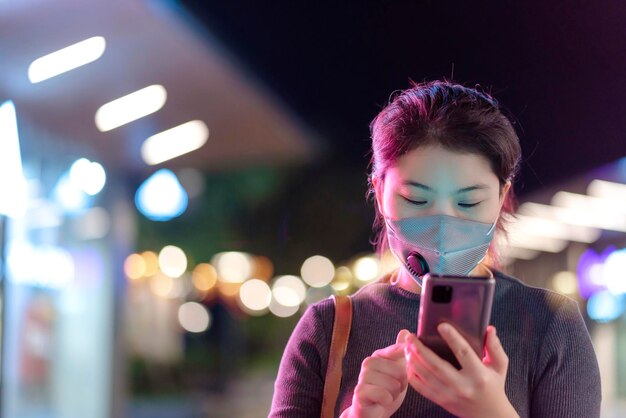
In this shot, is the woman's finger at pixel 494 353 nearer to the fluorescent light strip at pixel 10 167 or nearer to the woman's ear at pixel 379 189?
the woman's ear at pixel 379 189

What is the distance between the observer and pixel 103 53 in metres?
6.29

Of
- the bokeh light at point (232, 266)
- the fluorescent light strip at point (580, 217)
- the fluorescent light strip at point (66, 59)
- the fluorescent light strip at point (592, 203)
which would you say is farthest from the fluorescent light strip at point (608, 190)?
the bokeh light at point (232, 266)

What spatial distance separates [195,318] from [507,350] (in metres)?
12.4

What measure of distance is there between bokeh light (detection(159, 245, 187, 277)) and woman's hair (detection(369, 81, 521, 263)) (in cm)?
1023

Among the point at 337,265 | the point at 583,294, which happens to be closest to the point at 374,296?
the point at 583,294

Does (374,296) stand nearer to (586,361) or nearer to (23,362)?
(586,361)

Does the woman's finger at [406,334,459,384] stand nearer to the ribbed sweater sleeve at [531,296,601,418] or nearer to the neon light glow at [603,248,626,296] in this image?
the ribbed sweater sleeve at [531,296,601,418]

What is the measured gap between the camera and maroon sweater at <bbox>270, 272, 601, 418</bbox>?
1.48m

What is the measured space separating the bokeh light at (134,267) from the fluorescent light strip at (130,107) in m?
1.44

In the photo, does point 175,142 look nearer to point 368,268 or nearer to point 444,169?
point 368,268

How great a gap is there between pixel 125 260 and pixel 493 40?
6104 millimetres

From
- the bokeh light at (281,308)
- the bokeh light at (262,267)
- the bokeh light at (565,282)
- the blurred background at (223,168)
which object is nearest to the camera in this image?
the blurred background at (223,168)

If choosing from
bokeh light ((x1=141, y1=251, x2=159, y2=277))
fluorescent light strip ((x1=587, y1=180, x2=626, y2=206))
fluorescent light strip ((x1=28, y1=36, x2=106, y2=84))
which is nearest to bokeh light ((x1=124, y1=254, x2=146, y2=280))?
bokeh light ((x1=141, y1=251, x2=159, y2=277))

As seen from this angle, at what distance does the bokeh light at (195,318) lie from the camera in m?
12.6
